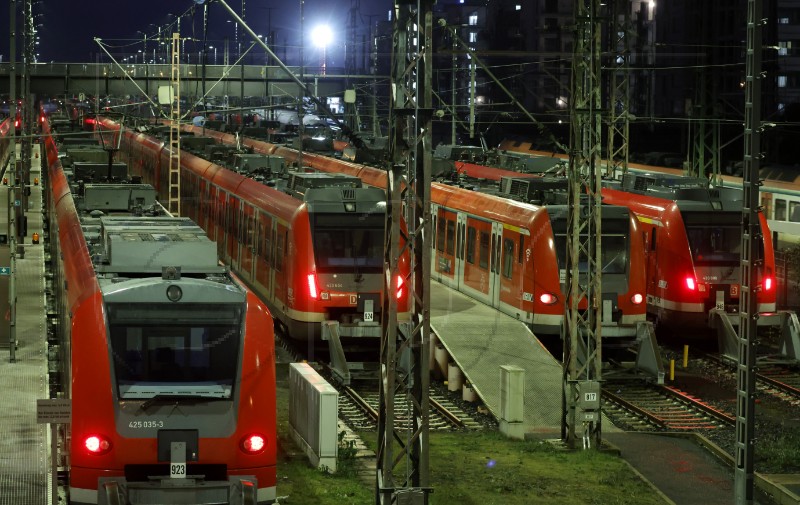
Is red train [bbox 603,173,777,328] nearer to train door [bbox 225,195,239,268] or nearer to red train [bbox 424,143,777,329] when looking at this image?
red train [bbox 424,143,777,329]

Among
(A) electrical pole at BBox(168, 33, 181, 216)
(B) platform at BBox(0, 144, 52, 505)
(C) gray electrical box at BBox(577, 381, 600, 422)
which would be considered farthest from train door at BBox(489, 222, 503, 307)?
(B) platform at BBox(0, 144, 52, 505)

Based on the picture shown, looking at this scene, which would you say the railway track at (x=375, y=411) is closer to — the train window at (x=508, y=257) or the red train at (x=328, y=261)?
the red train at (x=328, y=261)

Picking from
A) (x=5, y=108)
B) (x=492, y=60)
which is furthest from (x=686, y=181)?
(x=5, y=108)

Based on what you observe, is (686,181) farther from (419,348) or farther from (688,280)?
(419,348)

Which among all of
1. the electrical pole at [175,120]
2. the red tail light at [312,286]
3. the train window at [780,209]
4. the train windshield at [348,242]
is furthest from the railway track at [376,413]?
the train window at [780,209]

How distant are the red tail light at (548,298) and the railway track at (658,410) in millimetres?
1670

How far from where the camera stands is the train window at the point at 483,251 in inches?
997

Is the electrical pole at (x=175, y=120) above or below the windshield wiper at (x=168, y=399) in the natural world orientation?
above

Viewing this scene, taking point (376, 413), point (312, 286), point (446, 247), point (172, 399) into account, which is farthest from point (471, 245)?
point (172, 399)

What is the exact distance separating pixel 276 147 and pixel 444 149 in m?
8.76

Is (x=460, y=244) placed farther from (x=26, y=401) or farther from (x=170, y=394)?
(x=170, y=394)

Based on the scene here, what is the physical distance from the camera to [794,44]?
92625 mm

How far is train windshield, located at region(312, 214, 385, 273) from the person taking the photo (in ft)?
73.4

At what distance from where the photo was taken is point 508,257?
950 inches
